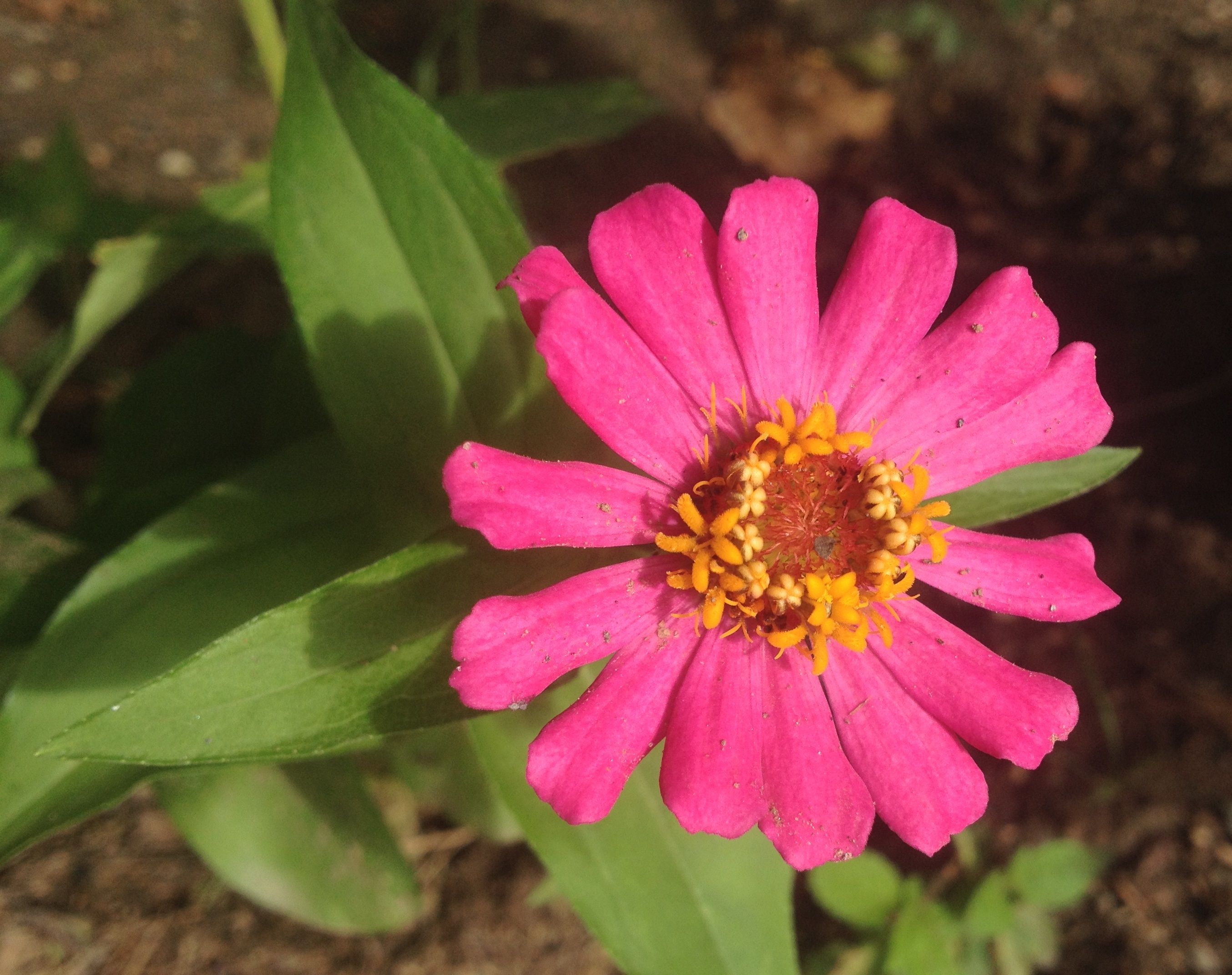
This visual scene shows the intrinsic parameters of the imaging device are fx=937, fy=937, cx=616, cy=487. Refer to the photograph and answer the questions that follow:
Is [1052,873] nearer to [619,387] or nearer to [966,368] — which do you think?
[966,368]

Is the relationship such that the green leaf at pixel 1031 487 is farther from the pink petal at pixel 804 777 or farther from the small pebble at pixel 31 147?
the small pebble at pixel 31 147

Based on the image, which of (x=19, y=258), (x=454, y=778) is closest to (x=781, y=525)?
(x=454, y=778)

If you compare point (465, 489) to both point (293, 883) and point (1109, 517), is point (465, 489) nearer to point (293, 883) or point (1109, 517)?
Answer: point (293, 883)

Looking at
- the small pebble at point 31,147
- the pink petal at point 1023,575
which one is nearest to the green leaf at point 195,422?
the small pebble at point 31,147

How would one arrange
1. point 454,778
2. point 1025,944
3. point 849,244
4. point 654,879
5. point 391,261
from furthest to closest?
point 849,244 → point 1025,944 → point 454,778 → point 654,879 → point 391,261

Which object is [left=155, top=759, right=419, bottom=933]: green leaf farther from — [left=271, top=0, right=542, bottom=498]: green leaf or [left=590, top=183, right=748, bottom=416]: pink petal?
[left=590, top=183, right=748, bottom=416]: pink petal

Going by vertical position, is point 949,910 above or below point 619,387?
below
